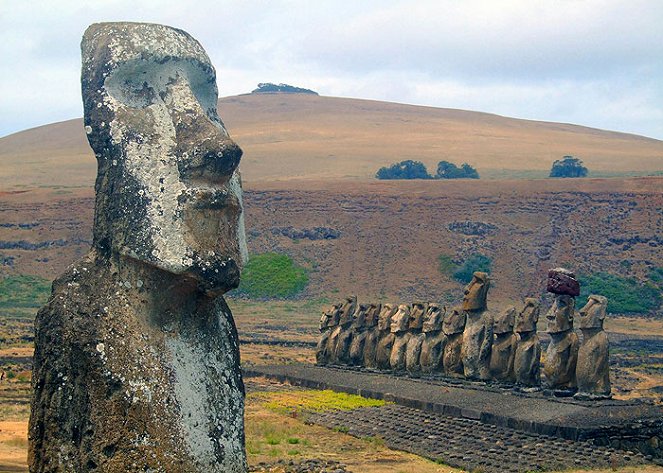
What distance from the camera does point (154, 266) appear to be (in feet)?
22.3

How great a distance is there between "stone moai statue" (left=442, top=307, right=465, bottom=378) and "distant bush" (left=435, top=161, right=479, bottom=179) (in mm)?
62455

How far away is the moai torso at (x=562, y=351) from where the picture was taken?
21062 mm

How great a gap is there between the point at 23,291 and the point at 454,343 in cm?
3946

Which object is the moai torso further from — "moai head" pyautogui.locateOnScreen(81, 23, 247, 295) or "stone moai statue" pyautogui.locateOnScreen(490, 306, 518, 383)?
"moai head" pyautogui.locateOnScreen(81, 23, 247, 295)

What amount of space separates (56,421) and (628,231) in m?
62.6

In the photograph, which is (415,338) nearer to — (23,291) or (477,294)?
(477,294)

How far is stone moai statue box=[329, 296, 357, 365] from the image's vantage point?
98.9ft

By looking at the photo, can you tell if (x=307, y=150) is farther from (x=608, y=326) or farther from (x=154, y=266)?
(x=154, y=266)

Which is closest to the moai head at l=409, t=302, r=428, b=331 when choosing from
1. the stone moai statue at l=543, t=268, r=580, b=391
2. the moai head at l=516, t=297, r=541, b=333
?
the moai head at l=516, t=297, r=541, b=333

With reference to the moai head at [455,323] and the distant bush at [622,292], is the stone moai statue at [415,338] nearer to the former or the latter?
the moai head at [455,323]

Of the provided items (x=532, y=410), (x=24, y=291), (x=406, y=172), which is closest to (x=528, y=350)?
(x=532, y=410)

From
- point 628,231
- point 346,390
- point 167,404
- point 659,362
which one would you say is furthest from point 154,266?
point 628,231

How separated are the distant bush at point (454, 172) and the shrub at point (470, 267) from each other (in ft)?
78.6

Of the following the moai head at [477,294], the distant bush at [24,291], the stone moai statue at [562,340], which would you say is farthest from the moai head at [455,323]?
the distant bush at [24,291]
